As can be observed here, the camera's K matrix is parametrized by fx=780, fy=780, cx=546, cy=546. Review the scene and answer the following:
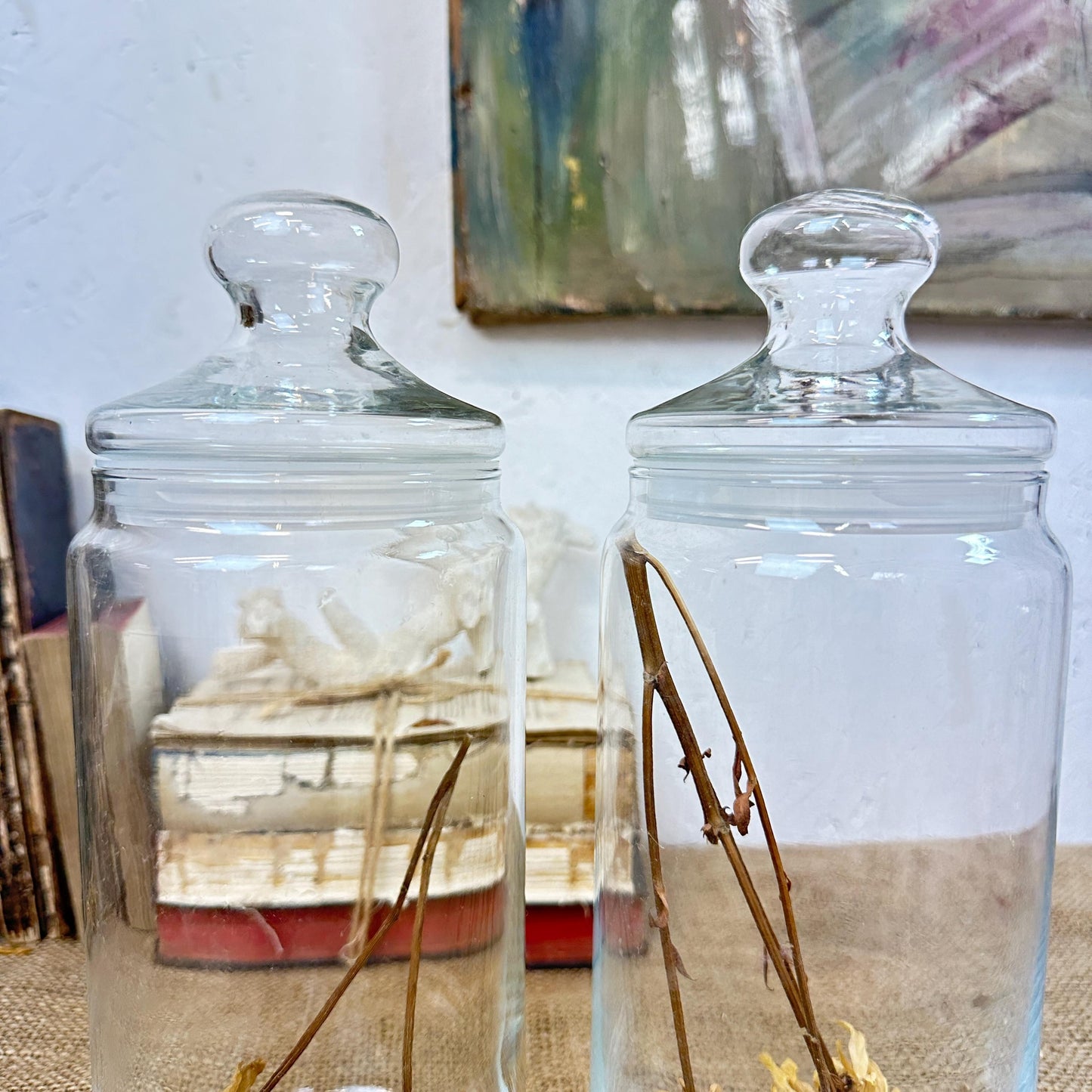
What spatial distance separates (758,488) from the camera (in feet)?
0.93

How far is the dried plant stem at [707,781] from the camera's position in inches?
11.1

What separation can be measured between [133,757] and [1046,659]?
36 centimetres

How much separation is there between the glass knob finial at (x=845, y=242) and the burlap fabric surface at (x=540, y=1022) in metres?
0.27

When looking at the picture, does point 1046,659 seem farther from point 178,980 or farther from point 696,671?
point 178,980

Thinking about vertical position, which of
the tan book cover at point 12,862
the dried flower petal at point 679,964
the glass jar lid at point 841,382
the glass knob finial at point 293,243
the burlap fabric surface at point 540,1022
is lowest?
the burlap fabric surface at point 540,1022

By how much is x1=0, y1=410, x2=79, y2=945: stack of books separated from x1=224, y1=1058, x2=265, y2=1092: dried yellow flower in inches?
9.4

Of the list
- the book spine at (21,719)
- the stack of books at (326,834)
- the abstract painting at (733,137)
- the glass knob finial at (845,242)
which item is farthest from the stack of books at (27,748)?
the glass knob finial at (845,242)

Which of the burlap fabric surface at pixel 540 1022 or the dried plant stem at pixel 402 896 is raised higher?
the dried plant stem at pixel 402 896

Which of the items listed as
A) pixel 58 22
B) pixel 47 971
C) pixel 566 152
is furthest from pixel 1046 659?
pixel 58 22

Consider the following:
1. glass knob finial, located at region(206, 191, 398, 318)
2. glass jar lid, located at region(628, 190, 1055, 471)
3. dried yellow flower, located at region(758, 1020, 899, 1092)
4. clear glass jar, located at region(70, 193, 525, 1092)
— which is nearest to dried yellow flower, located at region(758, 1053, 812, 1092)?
dried yellow flower, located at region(758, 1020, 899, 1092)

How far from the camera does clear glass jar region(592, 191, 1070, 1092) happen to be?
0.91 feet

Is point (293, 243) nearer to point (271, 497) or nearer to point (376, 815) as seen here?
point (271, 497)

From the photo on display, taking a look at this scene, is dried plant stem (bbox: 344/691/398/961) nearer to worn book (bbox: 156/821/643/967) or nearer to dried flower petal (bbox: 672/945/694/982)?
worn book (bbox: 156/821/643/967)

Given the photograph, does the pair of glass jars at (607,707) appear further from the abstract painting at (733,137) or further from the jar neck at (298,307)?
the abstract painting at (733,137)
